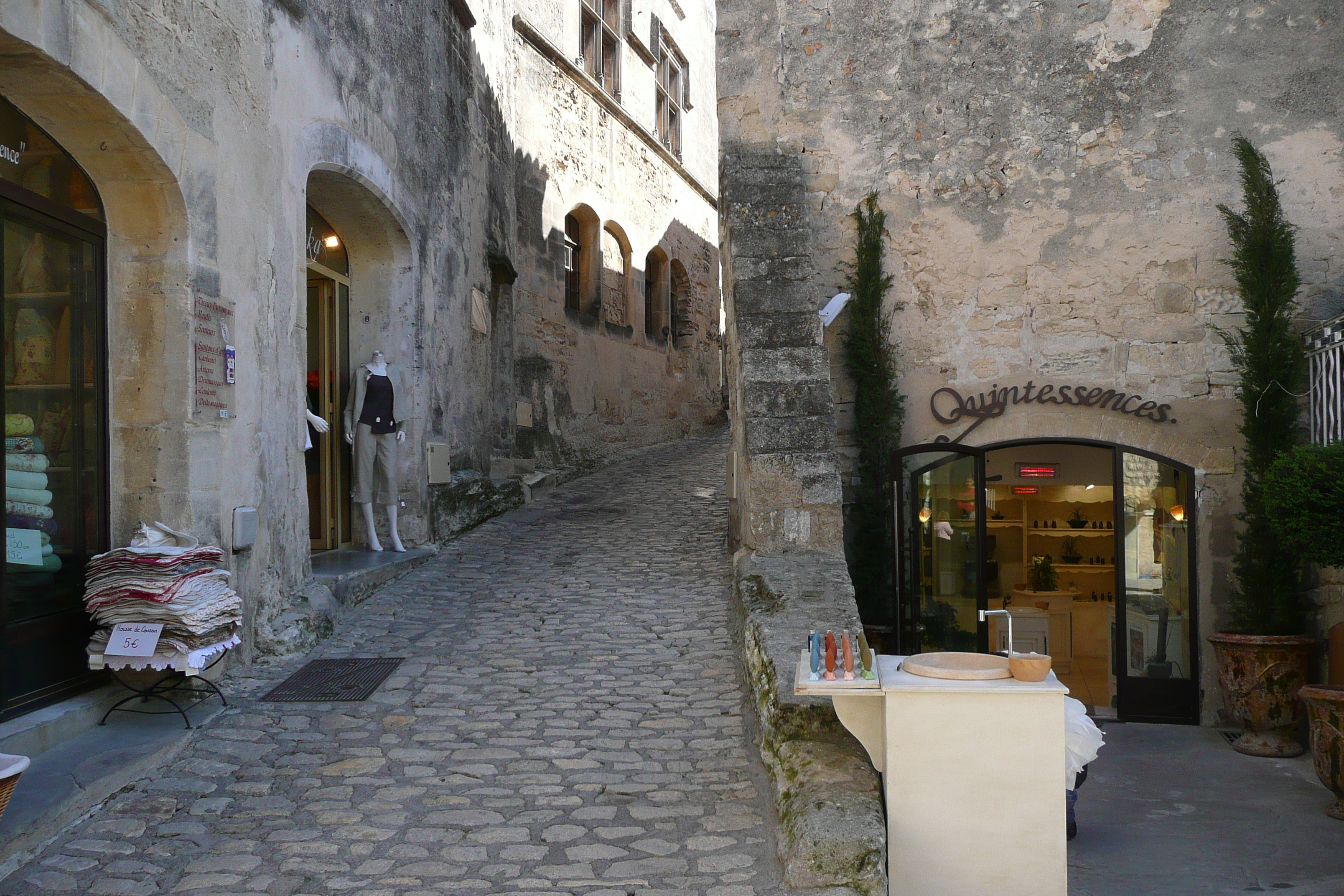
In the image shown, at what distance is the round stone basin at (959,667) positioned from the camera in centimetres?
327

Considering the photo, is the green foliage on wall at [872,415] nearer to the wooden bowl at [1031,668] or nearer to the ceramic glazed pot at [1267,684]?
the ceramic glazed pot at [1267,684]

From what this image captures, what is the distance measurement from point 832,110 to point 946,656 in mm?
4892

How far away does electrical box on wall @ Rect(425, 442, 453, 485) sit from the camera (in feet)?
26.5

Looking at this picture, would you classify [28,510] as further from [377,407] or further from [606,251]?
[606,251]

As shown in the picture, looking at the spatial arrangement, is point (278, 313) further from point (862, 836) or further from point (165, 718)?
point (862, 836)

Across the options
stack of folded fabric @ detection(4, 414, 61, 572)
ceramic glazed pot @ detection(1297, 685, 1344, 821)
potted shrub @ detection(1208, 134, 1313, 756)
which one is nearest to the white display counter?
ceramic glazed pot @ detection(1297, 685, 1344, 821)

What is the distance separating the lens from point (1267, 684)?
628 cm

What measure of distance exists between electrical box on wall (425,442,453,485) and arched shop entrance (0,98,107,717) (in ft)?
11.3

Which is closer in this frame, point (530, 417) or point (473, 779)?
point (473, 779)

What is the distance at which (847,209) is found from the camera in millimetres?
7203

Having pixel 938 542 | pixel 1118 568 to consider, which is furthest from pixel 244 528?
pixel 1118 568

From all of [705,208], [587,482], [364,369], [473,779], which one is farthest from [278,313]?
[705,208]

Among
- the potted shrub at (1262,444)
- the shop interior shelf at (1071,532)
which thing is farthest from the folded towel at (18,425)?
the shop interior shelf at (1071,532)

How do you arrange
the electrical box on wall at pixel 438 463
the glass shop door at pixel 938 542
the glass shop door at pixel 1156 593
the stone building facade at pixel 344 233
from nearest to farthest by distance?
1. the stone building facade at pixel 344 233
2. the glass shop door at pixel 1156 593
3. the glass shop door at pixel 938 542
4. the electrical box on wall at pixel 438 463
